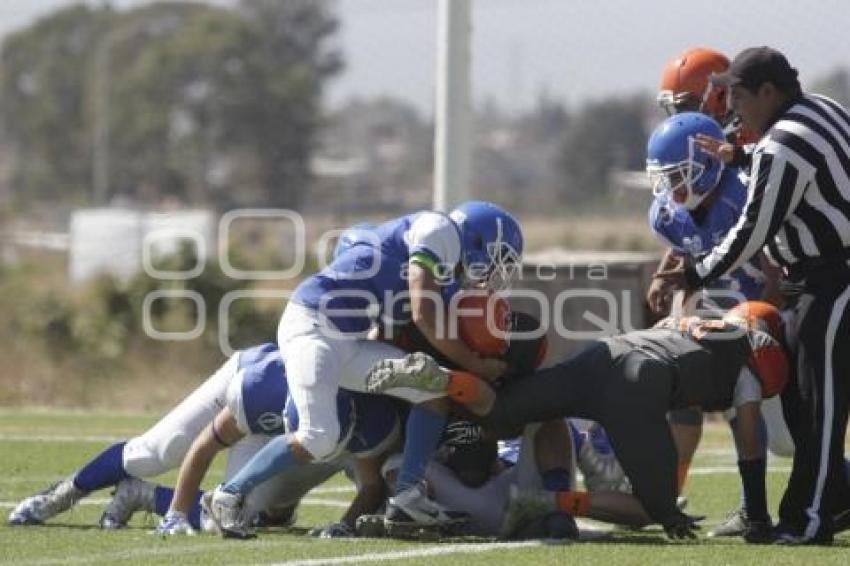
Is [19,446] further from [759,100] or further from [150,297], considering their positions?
[150,297]

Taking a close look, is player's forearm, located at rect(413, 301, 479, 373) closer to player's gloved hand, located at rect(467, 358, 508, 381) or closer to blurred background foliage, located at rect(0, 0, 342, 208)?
player's gloved hand, located at rect(467, 358, 508, 381)

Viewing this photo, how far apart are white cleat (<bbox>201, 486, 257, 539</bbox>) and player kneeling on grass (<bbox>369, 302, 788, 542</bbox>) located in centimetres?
72

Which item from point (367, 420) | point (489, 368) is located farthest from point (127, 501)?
point (489, 368)

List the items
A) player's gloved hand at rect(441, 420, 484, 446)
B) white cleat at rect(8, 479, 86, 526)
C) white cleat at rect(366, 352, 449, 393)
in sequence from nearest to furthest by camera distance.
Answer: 1. white cleat at rect(366, 352, 449, 393)
2. player's gloved hand at rect(441, 420, 484, 446)
3. white cleat at rect(8, 479, 86, 526)

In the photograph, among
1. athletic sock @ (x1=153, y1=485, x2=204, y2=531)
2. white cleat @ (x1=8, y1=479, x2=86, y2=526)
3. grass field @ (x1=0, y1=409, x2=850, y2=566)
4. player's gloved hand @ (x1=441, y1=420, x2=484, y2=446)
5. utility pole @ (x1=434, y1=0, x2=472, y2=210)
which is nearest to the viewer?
grass field @ (x1=0, y1=409, x2=850, y2=566)

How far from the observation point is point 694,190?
26.9ft

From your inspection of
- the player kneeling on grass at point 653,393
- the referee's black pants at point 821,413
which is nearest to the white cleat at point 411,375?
the player kneeling on grass at point 653,393

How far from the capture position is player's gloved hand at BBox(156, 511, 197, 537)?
7.77 metres

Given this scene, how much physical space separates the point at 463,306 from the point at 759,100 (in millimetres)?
1392

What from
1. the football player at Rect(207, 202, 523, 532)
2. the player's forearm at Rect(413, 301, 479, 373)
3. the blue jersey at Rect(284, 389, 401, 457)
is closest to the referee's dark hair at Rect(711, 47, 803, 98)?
the football player at Rect(207, 202, 523, 532)

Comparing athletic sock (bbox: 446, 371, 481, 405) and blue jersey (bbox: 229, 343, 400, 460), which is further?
blue jersey (bbox: 229, 343, 400, 460)

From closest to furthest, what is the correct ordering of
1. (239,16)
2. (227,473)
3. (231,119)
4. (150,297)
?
(227,473), (150,297), (231,119), (239,16)

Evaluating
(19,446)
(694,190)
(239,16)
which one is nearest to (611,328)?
(19,446)

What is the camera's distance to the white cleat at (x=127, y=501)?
26.6 ft
